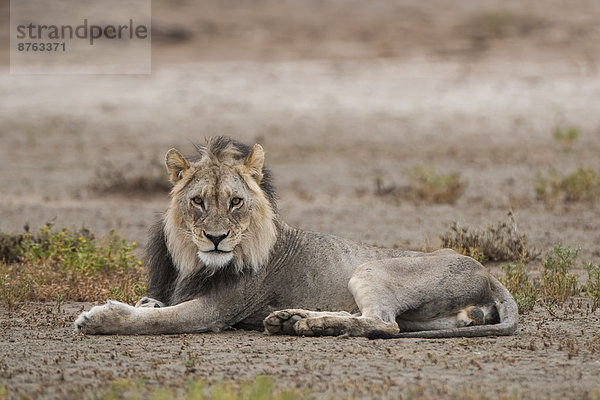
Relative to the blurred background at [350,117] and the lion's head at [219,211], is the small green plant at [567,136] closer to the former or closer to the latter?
the blurred background at [350,117]

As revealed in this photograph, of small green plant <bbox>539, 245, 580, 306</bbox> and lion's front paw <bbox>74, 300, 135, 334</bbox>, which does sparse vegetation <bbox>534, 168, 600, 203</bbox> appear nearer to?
small green plant <bbox>539, 245, 580, 306</bbox>

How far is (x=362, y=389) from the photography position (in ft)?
19.1

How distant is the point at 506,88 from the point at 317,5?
26.7ft

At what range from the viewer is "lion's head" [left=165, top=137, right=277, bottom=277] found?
734 cm

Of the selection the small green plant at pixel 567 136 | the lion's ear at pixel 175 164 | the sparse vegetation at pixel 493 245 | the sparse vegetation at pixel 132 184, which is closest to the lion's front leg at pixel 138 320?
the lion's ear at pixel 175 164

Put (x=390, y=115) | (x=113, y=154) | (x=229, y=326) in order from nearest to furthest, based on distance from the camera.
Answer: (x=229, y=326) < (x=113, y=154) < (x=390, y=115)

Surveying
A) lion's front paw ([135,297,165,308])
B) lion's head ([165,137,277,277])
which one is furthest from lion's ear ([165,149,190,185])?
lion's front paw ([135,297,165,308])

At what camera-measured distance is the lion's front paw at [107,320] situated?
7273 mm

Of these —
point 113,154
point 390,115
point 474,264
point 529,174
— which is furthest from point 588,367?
point 390,115

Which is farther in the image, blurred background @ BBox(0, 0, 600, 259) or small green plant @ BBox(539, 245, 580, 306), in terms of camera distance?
blurred background @ BBox(0, 0, 600, 259)

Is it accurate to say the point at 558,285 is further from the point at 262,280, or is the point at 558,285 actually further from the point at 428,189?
the point at 428,189

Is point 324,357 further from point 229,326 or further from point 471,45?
point 471,45

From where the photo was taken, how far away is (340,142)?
2195 centimetres

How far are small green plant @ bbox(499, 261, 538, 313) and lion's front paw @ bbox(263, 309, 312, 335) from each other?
2048 mm
